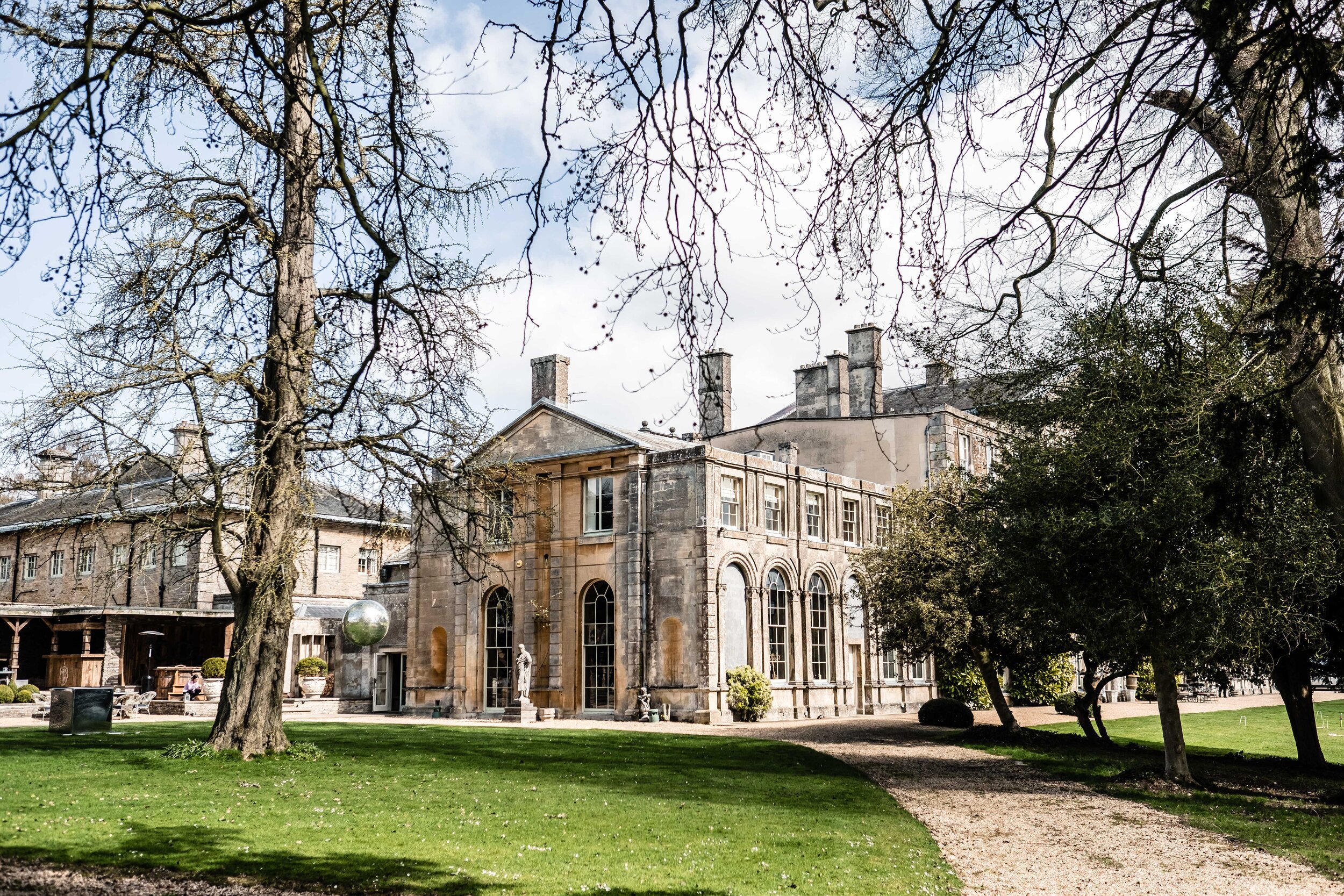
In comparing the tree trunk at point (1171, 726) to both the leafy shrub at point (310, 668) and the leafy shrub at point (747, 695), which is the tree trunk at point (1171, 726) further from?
the leafy shrub at point (310, 668)

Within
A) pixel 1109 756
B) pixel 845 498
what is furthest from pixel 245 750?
pixel 845 498

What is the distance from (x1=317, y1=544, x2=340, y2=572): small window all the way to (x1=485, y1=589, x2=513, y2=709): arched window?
48.0 ft

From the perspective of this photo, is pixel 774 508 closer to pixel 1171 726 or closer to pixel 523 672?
pixel 523 672

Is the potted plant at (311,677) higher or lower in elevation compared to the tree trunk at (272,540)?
lower

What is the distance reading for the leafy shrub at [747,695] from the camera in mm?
31750

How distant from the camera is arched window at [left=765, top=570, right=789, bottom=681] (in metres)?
34.2

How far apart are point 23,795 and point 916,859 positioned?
32.7ft

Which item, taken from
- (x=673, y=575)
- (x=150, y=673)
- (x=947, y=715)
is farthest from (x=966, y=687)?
(x=150, y=673)

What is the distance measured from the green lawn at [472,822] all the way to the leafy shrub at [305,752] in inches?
16.6

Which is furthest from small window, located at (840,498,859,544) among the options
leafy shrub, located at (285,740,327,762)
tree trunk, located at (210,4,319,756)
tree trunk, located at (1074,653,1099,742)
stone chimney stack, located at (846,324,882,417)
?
tree trunk, located at (210,4,319,756)

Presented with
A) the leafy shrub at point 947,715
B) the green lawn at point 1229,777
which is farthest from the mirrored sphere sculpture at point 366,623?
the green lawn at point 1229,777

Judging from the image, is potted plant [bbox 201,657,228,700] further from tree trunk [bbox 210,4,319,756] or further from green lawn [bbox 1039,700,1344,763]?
green lawn [bbox 1039,700,1344,763]

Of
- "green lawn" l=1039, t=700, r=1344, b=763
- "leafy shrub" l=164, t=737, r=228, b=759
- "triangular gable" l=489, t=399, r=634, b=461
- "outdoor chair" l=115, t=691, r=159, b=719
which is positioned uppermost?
"triangular gable" l=489, t=399, r=634, b=461

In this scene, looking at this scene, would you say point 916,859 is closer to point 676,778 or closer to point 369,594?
point 676,778
